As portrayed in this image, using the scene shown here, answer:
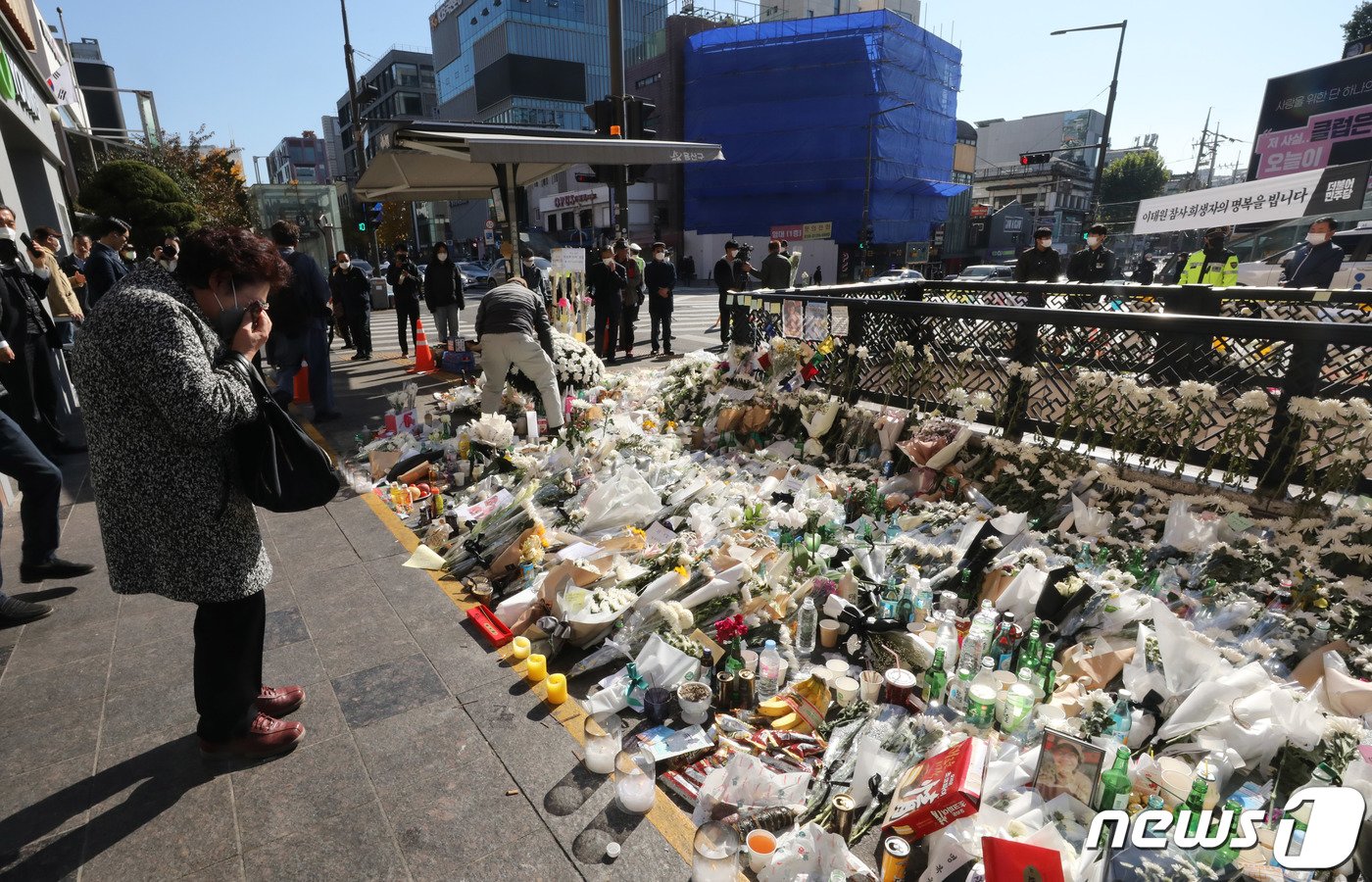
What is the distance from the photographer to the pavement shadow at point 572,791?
8.42 feet

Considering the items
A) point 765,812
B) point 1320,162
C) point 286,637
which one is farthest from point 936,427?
point 1320,162

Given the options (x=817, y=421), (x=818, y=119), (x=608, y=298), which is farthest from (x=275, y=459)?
(x=818, y=119)

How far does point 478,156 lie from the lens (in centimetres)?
761

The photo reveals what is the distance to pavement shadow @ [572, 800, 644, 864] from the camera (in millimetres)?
2371

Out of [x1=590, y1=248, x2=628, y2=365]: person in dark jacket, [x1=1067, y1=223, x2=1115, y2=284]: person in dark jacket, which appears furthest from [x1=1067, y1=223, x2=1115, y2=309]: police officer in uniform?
[x1=590, y1=248, x2=628, y2=365]: person in dark jacket

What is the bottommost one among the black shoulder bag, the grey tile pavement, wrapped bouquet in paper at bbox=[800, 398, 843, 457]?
the grey tile pavement

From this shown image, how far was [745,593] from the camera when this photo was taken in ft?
12.2

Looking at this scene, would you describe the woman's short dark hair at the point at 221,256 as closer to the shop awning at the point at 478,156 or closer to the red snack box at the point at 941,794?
the red snack box at the point at 941,794

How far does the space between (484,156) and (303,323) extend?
274 cm

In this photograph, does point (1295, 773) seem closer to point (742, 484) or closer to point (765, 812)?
point (765, 812)

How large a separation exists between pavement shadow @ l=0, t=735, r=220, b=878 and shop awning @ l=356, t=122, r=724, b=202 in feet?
21.6

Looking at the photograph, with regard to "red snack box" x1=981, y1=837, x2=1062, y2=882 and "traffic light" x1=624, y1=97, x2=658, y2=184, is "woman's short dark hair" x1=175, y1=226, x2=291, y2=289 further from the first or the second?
"traffic light" x1=624, y1=97, x2=658, y2=184

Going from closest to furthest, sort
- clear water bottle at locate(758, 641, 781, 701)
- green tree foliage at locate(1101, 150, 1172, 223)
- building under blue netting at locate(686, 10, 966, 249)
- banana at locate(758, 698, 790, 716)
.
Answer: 1. banana at locate(758, 698, 790, 716)
2. clear water bottle at locate(758, 641, 781, 701)
3. building under blue netting at locate(686, 10, 966, 249)
4. green tree foliage at locate(1101, 150, 1172, 223)

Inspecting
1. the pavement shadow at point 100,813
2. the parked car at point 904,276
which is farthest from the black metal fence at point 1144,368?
the pavement shadow at point 100,813
